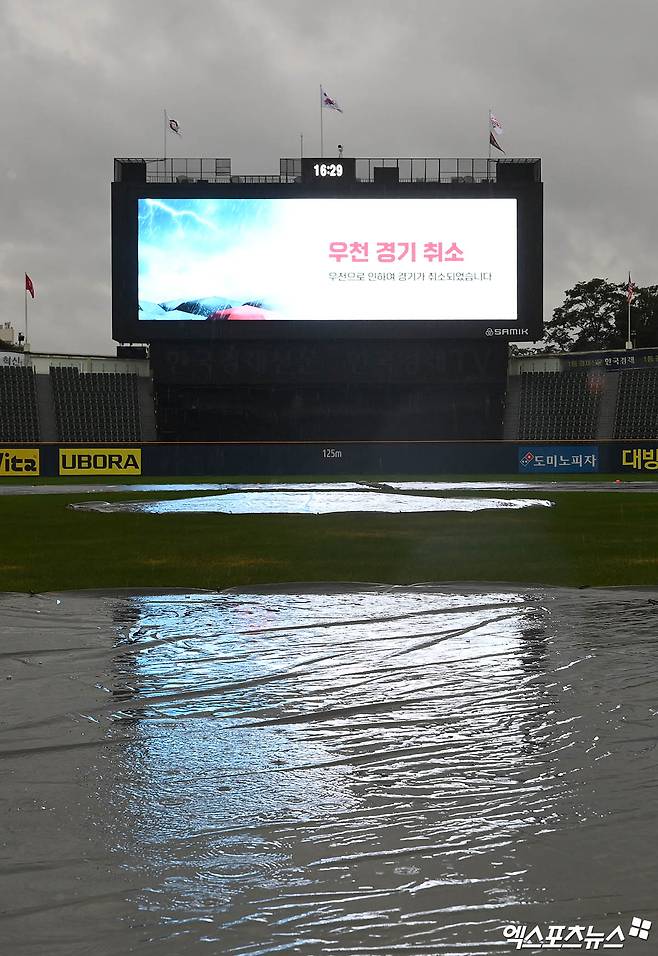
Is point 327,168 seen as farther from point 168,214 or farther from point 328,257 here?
point 168,214

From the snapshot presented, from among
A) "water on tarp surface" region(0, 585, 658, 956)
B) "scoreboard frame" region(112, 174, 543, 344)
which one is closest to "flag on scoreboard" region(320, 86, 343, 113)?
"scoreboard frame" region(112, 174, 543, 344)

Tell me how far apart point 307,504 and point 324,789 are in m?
21.6

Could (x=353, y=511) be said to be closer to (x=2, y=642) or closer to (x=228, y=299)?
(x=2, y=642)

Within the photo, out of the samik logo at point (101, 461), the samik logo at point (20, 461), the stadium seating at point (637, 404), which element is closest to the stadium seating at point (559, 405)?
the stadium seating at point (637, 404)

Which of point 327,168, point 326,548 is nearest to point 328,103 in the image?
point 327,168

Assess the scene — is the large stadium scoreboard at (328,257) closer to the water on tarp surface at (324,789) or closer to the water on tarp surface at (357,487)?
the water on tarp surface at (357,487)

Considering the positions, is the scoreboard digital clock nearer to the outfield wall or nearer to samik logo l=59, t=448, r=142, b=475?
the outfield wall

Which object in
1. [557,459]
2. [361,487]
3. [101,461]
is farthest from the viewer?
[557,459]

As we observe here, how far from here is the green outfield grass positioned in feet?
38.4

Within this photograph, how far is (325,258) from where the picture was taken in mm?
47562

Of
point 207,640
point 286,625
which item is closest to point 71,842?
point 207,640

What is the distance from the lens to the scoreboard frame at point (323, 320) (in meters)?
47.5

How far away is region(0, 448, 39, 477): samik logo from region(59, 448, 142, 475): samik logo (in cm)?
115

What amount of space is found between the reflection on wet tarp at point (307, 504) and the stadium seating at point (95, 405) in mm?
22816
